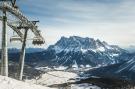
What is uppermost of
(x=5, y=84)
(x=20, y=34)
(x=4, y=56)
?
(x=20, y=34)

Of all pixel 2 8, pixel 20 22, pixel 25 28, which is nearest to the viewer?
pixel 2 8

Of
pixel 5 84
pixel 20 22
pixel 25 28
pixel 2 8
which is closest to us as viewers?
pixel 5 84

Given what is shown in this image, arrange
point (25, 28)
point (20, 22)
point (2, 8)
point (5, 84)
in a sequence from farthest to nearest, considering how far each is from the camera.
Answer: point (25, 28) < point (20, 22) < point (2, 8) < point (5, 84)

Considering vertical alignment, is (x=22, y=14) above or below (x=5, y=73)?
above

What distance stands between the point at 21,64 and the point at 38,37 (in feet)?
18.1

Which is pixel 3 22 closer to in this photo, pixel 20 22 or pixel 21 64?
pixel 20 22

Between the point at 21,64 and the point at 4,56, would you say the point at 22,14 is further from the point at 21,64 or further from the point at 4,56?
the point at 21,64

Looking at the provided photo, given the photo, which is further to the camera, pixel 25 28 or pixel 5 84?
pixel 25 28

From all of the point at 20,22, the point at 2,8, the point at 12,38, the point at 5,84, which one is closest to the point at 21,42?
the point at 12,38

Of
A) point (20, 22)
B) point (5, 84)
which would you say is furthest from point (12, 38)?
point (5, 84)

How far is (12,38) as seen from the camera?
56031 millimetres

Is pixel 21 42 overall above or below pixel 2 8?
below

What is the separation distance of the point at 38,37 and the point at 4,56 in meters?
9.83

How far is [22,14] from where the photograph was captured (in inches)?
1928
